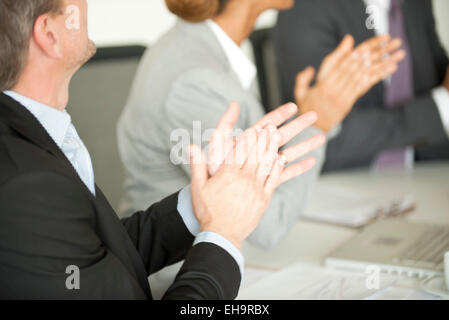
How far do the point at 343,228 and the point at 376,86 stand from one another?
2.28ft

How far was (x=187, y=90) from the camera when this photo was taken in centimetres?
104

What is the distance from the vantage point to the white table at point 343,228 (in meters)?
1.03

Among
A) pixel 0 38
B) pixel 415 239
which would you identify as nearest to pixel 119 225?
pixel 0 38

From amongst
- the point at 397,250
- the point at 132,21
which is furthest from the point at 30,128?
the point at 132,21

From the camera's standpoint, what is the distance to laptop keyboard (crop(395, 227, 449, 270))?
896 millimetres

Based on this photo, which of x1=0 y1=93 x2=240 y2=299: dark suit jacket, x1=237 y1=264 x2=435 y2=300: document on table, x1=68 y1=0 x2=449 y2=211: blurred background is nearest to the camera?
x1=0 y1=93 x2=240 y2=299: dark suit jacket

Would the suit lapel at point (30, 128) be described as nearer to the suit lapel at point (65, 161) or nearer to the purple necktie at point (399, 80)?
the suit lapel at point (65, 161)

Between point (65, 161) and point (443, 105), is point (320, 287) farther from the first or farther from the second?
point (443, 105)

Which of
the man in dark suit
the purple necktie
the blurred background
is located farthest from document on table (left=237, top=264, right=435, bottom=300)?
the purple necktie

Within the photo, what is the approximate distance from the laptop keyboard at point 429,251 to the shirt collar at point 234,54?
1.52 ft

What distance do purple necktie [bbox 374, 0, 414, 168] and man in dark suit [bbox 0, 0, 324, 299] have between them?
0.98 m

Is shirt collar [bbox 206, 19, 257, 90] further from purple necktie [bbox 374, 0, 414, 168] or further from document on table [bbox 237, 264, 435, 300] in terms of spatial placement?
purple necktie [bbox 374, 0, 414, 168]

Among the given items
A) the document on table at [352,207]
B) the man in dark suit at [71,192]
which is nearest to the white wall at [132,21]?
the document on table at [352,207]
